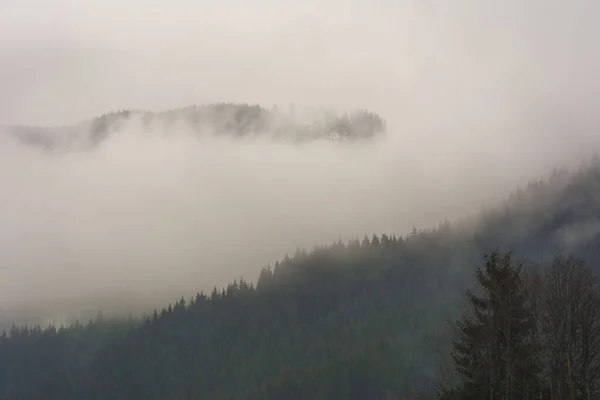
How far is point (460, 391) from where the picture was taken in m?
53.4

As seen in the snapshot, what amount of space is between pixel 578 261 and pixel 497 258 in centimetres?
1023

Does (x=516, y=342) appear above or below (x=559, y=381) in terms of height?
above

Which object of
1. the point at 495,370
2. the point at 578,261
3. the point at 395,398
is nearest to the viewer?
the point at 495,370

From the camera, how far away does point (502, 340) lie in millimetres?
50688

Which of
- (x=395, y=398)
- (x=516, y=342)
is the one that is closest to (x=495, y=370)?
(x=516, y=342)

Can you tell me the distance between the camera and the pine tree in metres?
49.5

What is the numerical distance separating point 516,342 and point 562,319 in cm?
418

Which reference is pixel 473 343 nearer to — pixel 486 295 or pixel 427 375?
pixel 486 295

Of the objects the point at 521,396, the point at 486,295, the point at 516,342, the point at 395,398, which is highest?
the point at 486,295

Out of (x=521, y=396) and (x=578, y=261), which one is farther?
(x=578, y=261)

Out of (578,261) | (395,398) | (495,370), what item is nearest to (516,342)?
(495,370)

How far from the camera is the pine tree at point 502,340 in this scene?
4947 centimetres

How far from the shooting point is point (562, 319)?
51438 millimetres

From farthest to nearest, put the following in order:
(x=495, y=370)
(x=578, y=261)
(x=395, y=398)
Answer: (x=395, y=398), (x=578, y=261), (x=495, y=370)
